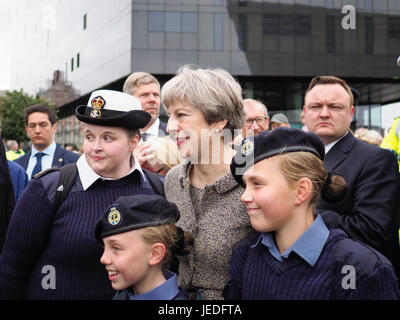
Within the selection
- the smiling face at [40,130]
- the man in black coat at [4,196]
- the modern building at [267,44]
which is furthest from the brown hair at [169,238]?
the modern building at [267,44]

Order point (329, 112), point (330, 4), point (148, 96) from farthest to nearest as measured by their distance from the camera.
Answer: point (330, 4), point (148, 96), point (329, 112)

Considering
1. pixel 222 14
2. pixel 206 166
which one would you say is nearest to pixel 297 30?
pixel 222 14

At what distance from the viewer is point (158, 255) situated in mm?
2232

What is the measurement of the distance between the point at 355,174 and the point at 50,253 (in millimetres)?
1858

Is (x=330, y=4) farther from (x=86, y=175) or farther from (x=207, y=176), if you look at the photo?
(x=86, y=175)

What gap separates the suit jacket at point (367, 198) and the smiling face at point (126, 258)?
3.26 ft

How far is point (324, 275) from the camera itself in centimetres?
190

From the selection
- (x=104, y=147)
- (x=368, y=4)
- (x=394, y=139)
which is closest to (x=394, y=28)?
(x=368, y=4)

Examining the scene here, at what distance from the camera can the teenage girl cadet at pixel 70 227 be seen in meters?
2.32

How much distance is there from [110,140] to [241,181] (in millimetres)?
792

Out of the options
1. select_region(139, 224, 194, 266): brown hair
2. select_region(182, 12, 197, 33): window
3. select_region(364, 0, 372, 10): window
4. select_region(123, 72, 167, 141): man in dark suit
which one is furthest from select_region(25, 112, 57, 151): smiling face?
select_region(364, 0, 372, 10): window

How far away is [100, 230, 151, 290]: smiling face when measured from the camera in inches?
84.8

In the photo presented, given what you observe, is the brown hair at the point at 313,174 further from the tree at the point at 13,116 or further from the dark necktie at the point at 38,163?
the tree at the point at 13,116
